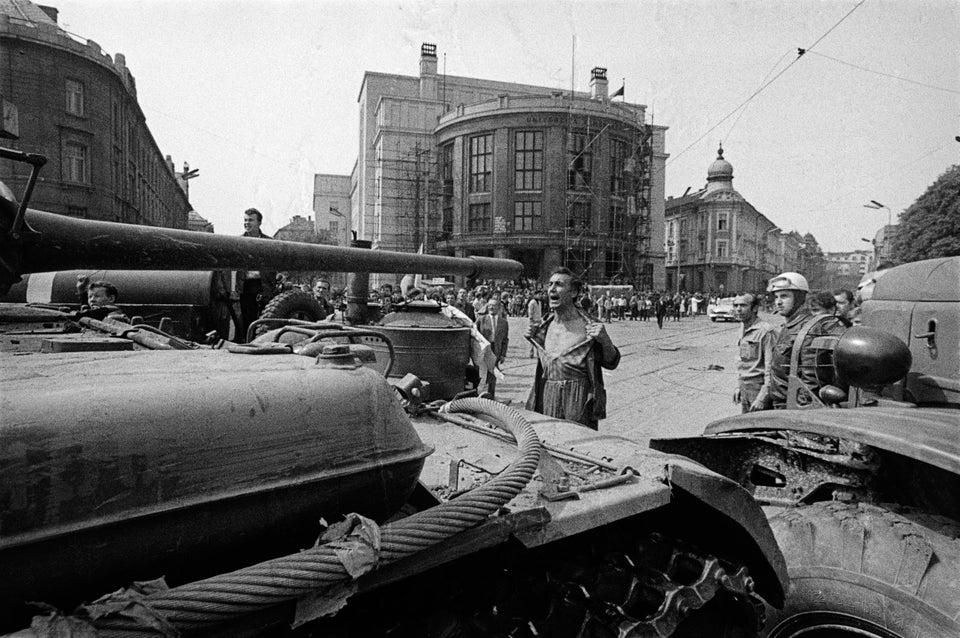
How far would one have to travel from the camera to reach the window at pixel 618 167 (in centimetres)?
3903

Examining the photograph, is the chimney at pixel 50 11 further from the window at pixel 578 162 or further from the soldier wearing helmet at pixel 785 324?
the soldier wearing helmet at pixel 785 324

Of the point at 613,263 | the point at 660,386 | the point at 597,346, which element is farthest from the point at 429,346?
the point at 613,263

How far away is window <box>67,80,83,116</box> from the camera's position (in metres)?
24.7

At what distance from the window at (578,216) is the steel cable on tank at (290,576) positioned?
37.0 metres

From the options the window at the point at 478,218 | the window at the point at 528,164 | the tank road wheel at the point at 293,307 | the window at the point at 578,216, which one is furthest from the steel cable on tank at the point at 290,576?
the window at the point at 478,218

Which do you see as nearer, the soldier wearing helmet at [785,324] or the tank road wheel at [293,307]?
the soldier wearing helmet at [785,324]

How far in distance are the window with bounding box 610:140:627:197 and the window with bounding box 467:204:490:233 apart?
8.05 meters

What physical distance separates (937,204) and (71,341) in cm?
3479

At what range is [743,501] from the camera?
2.26 meters

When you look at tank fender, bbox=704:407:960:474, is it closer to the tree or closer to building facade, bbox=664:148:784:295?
the tree

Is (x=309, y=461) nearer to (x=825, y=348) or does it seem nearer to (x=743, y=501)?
(x=743, y=501)

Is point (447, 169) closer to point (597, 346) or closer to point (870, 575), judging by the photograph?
point (597, 346)

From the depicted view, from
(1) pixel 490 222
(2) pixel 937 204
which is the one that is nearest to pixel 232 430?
(2) pixel 937 204

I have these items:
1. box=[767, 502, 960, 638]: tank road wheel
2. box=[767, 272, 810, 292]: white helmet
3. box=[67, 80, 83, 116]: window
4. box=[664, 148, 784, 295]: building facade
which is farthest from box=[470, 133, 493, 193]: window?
box=[767, 502, 960, 638]: tank road wheel
